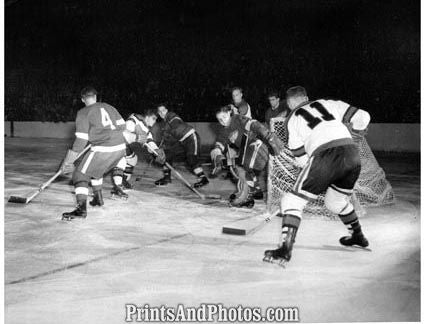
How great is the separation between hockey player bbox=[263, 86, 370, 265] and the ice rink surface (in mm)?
273

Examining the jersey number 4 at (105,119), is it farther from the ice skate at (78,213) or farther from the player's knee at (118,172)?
the player's knee at (118,172)

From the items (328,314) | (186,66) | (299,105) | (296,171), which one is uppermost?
(186,66)

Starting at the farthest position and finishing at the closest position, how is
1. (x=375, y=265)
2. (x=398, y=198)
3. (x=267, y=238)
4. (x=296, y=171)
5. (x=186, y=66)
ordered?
(x=186, y=66) < (x=398, y=198) < (x=296, y=171) < (x=267, y=238) < (x=375, y=265)

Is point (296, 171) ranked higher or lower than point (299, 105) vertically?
lower

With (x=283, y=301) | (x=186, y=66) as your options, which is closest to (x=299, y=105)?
(x=283, y=301)

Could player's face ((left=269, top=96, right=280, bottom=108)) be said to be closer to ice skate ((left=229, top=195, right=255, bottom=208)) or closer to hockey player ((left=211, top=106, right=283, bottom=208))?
hockey player ((left=211, top=106, right=283, bottom=208))

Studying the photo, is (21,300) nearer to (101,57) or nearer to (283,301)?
(283,301)

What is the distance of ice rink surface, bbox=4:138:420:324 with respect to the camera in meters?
2.59

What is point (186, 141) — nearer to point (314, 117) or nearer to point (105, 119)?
point (105, 119)

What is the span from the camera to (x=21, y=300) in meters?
2.63

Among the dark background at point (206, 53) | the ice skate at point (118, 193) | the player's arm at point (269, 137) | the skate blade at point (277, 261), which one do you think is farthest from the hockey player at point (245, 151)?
the dark background at point (206, 53)

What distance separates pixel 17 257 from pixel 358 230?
2.27 metres

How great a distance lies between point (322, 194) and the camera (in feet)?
16.9

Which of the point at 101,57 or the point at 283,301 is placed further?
the point at 101,57
